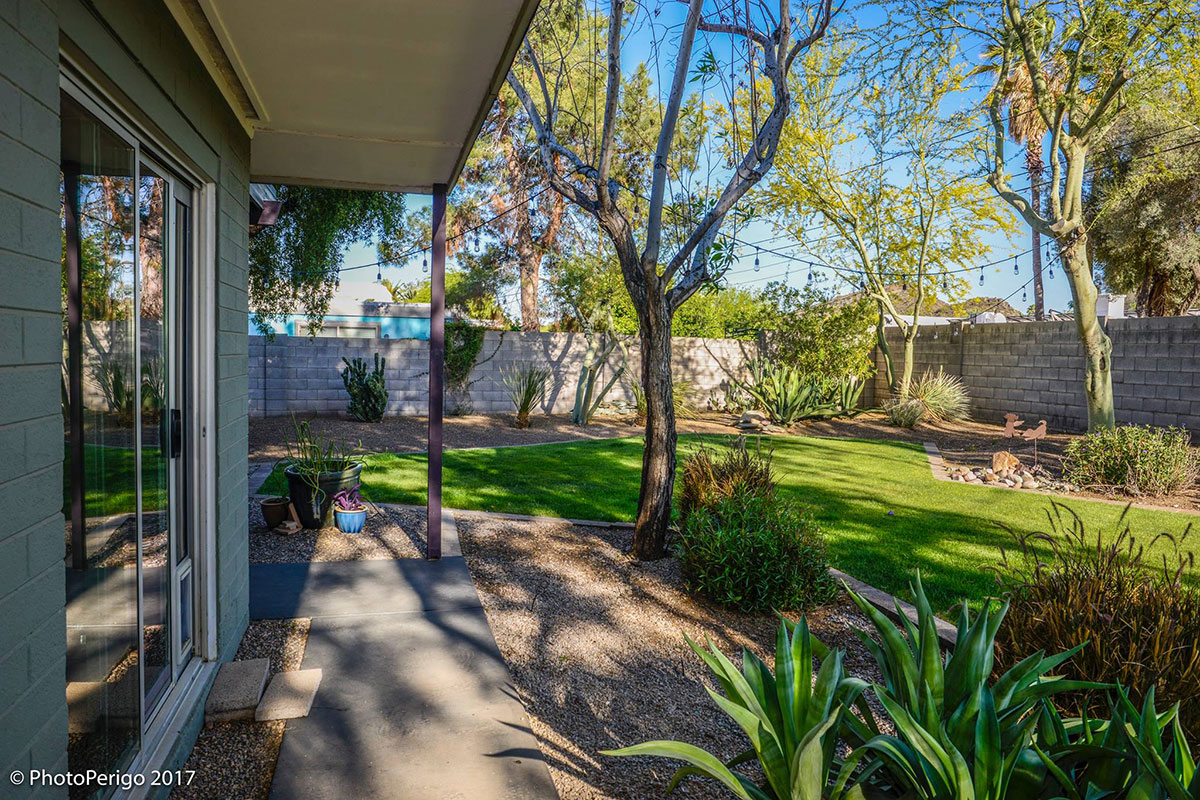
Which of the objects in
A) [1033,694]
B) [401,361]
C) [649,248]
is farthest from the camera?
[401,361]

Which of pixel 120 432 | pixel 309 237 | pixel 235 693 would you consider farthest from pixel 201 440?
pixel 309 237

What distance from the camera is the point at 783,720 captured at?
1.95m

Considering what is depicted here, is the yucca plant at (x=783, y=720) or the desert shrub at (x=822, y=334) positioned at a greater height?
the desert shrub at (x=822, y=334)

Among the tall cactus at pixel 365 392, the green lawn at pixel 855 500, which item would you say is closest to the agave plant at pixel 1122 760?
the green lawn at pixel 855 500

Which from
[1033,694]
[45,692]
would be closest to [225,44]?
[45,692]

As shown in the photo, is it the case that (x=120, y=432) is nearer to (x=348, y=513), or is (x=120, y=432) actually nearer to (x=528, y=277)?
(x=348, y=513)

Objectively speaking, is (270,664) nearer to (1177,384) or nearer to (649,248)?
(649,248)

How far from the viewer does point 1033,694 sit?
1942mm

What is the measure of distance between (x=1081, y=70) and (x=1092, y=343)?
330 cm

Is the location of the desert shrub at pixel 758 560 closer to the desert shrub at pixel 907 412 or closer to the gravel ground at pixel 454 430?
the gravel ground at pixel 454 430

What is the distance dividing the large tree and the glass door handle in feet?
55.6

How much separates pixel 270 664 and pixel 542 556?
2106mm

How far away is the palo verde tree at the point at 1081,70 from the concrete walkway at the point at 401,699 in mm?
8840

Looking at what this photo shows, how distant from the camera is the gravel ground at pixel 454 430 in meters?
10.0
